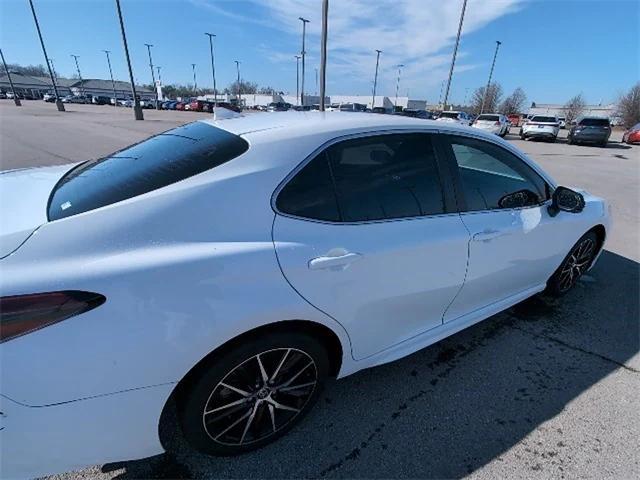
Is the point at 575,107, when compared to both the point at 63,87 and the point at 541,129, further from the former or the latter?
the point at 63,87

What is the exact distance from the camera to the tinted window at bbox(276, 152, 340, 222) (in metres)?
1.78

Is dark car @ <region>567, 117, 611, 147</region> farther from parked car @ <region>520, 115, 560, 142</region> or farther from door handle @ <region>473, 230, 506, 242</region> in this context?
door handle @ <region>473, 230, 506, 242</region>

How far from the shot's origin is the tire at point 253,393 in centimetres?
168

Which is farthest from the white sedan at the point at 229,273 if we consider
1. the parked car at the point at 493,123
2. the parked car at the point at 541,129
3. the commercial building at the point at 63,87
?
the commercial building at the point at 63,87

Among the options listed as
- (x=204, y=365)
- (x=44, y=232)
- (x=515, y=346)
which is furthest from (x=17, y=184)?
(x=515, y=346)

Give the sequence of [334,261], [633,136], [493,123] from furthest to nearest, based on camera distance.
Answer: [633,136] → [493,123] → [334,261]

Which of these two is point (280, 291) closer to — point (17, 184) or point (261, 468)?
point (261, 468)

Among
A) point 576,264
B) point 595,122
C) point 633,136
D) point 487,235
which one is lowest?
point 633,136

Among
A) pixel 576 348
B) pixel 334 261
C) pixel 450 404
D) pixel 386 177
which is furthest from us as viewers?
pixel 576 348

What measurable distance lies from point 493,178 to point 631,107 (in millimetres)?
66408

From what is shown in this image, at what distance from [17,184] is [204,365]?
1.56 m

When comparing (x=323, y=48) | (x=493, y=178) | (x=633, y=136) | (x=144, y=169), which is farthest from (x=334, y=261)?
(x=633, y=136)

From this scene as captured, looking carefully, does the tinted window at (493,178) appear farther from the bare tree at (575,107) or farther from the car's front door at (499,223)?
the bare tree at (575,107)

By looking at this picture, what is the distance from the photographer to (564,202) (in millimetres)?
3008
